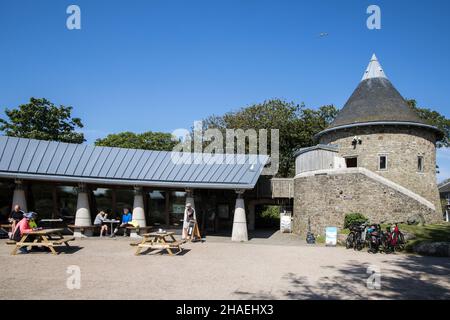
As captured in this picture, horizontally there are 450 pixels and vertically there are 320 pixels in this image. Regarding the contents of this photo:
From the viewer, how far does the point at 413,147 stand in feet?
70.2

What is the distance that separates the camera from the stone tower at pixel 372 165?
17.2 metres

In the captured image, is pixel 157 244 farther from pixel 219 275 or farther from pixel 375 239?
pixel 375 239

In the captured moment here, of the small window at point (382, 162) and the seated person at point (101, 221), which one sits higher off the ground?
the small window at point (382, 162)

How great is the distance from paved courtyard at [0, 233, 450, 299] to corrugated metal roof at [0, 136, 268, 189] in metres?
4.13

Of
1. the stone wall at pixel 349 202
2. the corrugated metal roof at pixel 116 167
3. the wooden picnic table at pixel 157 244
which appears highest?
the corrugated metal roof at pixel 116 167

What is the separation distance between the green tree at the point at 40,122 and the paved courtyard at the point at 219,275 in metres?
24.5

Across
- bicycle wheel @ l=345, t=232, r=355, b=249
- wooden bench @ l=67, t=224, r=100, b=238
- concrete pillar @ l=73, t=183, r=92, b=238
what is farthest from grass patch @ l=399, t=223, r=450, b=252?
concrete pillar @ l=73, t=183, r=92, b=238

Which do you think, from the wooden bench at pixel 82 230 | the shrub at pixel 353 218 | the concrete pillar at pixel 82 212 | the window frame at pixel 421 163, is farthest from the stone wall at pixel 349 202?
the concrete pillar at pixel 82 212

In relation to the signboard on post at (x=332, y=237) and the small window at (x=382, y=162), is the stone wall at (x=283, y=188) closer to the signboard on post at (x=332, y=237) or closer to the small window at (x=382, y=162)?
the small window at (x=382, y=162)

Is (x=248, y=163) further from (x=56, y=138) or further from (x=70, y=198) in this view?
(x=56, y=138)

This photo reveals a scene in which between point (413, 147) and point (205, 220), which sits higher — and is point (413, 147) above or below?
above

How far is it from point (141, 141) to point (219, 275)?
38951 mm

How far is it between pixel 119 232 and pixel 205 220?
5086 millimetres
